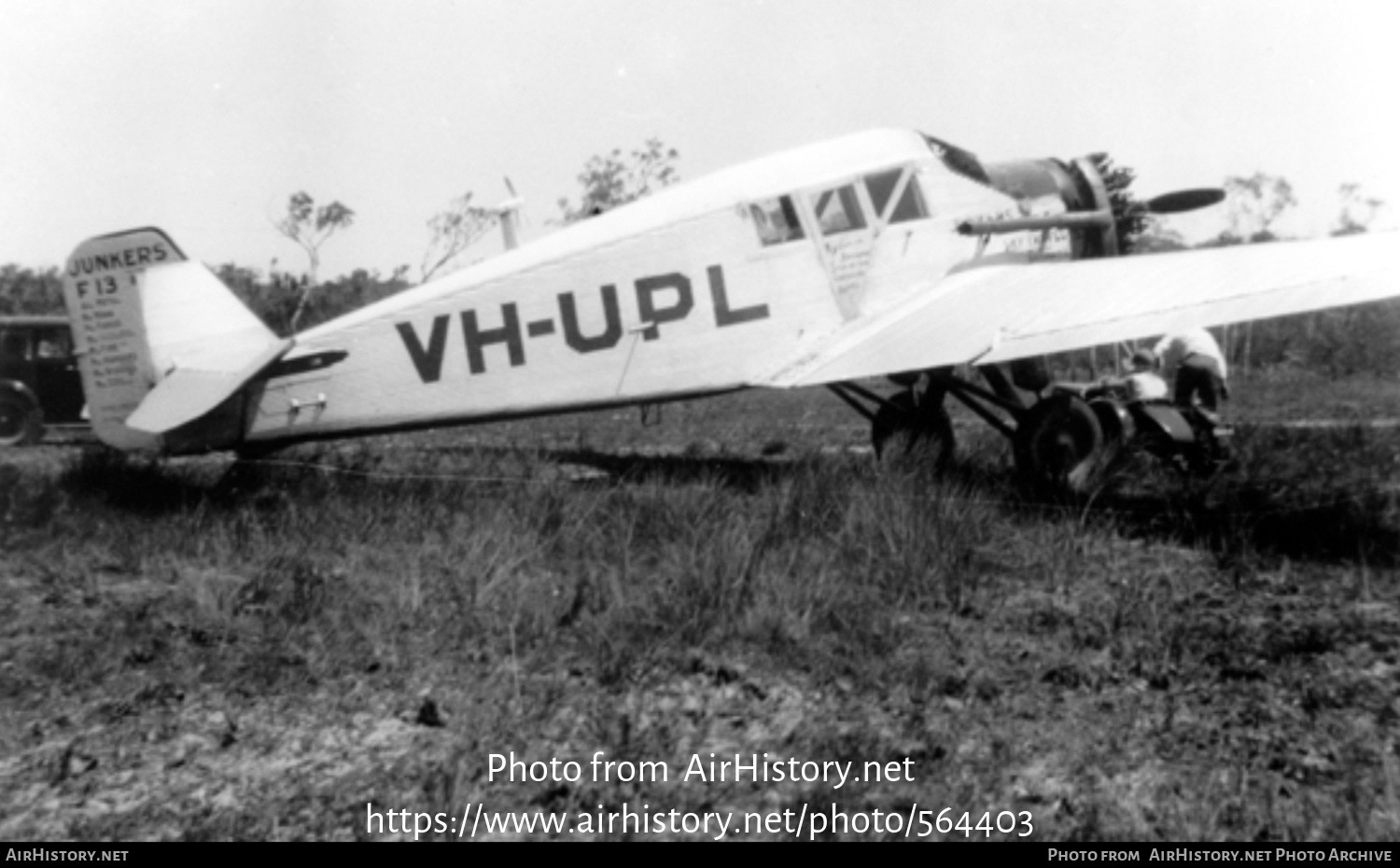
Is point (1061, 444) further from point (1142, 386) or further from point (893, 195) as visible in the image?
point (893, 195)

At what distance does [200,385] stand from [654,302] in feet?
9.95

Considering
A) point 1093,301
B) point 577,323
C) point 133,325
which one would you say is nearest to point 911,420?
point 1093,301

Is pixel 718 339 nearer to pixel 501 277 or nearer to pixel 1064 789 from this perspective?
pixel 501 277

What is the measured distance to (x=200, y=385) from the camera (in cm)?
760

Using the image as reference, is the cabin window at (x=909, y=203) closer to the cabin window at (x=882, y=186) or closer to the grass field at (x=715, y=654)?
the cabin window at (x=882, y=186)

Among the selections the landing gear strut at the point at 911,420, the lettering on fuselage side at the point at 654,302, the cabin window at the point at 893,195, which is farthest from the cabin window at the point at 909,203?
the lettering on fuselage side at the point at 654,302

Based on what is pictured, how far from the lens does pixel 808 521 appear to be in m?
5.66

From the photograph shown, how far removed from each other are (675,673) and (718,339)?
4150mm

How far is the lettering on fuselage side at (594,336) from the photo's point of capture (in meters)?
7.71

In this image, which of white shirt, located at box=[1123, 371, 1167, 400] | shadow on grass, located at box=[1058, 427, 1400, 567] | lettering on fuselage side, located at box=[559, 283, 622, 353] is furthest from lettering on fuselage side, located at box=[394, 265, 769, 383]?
white shirt, located at box=[1123, 371, 1167, 400]

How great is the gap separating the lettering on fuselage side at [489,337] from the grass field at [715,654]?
1.02 m

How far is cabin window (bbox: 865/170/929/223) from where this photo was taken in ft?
26.1

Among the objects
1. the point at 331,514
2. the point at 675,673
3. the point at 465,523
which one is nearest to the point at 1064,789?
the point at 675,673

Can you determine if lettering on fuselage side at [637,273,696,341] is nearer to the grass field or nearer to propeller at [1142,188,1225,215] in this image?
the grass field
